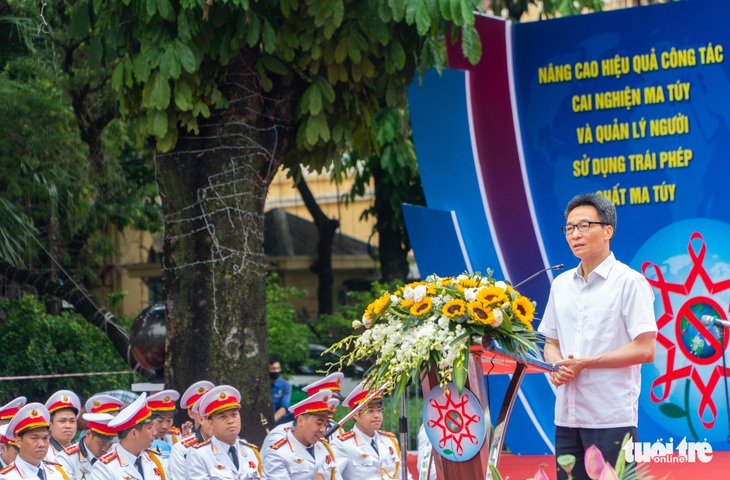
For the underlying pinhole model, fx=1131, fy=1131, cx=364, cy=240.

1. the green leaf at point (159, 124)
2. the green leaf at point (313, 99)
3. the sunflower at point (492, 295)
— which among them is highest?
the green leaf at point (313, 99)

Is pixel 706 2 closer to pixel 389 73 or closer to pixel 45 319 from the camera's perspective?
pixel 389 73

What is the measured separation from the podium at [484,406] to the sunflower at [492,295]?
17 centimetres

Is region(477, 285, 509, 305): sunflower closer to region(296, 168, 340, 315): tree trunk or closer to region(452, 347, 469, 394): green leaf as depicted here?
region(452, 347, 469, 394): green leaf

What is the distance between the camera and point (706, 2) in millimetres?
8508

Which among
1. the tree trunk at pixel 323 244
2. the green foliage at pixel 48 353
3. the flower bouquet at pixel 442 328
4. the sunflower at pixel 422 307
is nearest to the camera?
the flower bouquet at pixel 442 328

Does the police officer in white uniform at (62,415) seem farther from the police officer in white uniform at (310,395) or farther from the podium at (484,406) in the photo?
the podium at (484,406)

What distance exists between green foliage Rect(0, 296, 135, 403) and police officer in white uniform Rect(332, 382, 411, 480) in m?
3.54

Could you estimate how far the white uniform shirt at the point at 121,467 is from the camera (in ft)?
22.6

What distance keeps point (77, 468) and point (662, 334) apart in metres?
4.45

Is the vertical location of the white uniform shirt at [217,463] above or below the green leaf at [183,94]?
below

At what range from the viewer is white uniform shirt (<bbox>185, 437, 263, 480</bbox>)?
706 centimetres

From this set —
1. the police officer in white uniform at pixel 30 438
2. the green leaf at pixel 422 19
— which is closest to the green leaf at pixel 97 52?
the green leaf at pixel 422 19

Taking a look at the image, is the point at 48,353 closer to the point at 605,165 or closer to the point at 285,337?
the point at 285,337

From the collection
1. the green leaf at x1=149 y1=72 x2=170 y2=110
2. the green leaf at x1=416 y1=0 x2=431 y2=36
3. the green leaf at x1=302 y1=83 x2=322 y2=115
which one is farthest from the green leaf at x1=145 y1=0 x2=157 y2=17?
the green leaf at x1=416 y1=0 x2=431 y2=36
